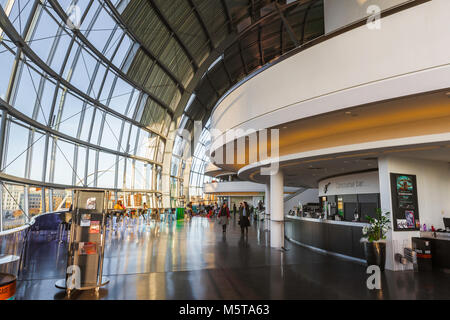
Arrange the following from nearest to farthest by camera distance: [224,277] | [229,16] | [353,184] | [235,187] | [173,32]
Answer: [224,277]
[353,184]
[173,32]
[229,16]
[235,187]

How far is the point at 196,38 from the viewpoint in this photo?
2162cm

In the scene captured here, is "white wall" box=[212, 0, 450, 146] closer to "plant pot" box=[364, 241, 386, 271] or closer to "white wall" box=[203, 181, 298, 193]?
"plant pot" box=[364, 241, 386, 271]

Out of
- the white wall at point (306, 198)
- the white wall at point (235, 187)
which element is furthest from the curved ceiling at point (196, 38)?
the white wall at point (306, 198)

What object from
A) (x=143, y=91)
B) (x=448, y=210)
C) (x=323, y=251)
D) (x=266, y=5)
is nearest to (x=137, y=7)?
(x=143, y=91)

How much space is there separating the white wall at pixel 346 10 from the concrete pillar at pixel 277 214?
5359 millimetres

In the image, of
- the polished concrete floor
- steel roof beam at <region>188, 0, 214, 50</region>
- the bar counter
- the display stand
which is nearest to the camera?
the polished concrete floor

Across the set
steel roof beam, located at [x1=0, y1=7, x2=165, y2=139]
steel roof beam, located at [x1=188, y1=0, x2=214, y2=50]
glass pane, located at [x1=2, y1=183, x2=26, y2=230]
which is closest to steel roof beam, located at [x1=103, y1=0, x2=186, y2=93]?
steel roof beam, located at [x1=188, y1=0, x2=214, y2=50]

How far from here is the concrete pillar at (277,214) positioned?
34.1 ft

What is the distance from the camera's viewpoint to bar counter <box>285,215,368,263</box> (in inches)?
330

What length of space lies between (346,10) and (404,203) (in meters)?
5.75

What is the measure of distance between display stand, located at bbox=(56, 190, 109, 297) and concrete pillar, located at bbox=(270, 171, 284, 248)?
20.9 ft

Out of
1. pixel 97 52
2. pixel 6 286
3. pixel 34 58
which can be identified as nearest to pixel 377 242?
pixel 6 286

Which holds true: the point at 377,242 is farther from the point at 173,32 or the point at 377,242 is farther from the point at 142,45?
the point at 173,32
